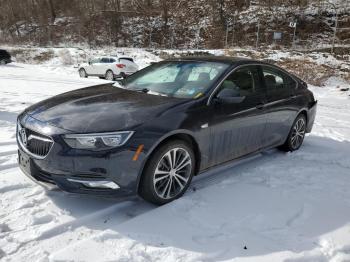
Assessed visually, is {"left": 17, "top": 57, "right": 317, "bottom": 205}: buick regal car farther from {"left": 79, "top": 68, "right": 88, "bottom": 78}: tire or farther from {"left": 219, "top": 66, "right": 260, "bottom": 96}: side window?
{"left": 79, "top": 68, "right": 88, "bottom": 78}: tire

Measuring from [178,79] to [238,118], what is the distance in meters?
0.89

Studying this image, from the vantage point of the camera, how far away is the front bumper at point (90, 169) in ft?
10.8

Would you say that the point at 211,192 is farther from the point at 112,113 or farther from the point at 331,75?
the point at 331,75

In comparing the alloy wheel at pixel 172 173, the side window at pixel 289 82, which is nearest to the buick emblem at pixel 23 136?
the alloy wheel at pixel 172 173

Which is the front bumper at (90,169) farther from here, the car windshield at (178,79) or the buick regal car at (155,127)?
the car windshield at (178,79)

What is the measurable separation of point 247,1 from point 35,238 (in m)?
38.8

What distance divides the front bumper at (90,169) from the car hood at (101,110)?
0.21 metres

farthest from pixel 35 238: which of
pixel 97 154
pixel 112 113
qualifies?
pixel 112 113

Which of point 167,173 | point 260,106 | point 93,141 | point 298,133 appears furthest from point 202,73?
point 298,133

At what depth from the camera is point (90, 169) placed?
3307mm

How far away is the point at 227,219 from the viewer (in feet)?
12.0

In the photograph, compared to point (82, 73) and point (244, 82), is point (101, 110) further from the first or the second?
point (82, 73)

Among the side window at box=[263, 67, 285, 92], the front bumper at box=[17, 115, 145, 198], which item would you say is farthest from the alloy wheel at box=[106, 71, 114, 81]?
the front bumper at box=[17, 115, 145, 198]

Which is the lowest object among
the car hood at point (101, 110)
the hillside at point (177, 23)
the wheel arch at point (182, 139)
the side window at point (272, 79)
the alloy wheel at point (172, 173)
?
the alloy wheel at point (172, 173)
